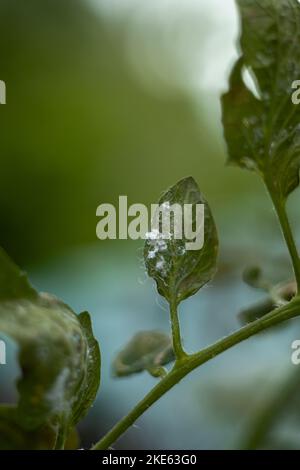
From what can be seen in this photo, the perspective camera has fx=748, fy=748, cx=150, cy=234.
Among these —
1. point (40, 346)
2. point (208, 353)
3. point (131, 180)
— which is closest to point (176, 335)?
point (208, 353)

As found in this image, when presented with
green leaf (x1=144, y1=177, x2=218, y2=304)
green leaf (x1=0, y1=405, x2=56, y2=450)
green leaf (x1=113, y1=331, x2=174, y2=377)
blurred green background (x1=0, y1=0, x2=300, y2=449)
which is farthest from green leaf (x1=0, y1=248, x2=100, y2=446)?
blurred green background (x1=0, y1=0, x2=300, y2=449)

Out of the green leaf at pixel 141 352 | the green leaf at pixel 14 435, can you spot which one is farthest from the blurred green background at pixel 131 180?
the green leaf at pixel 14 435

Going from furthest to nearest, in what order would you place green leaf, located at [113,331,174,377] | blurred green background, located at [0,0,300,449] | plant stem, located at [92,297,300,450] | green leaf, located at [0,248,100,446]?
blurred green background, located at [0,0,300,449]
green leaf, located at [113,331,174,377]
plant stem, located at [92,297,300,450]
green leaf, located at [0,248,100,446]

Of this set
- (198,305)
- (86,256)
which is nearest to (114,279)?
(86,256)

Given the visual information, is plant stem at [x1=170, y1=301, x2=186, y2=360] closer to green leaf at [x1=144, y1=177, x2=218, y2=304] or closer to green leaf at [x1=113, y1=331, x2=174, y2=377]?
green leaf at [x1=144, y1=177, x2=218, y2=304]

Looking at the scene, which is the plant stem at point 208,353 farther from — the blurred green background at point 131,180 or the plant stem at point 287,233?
the blurred green background at point 131,180
